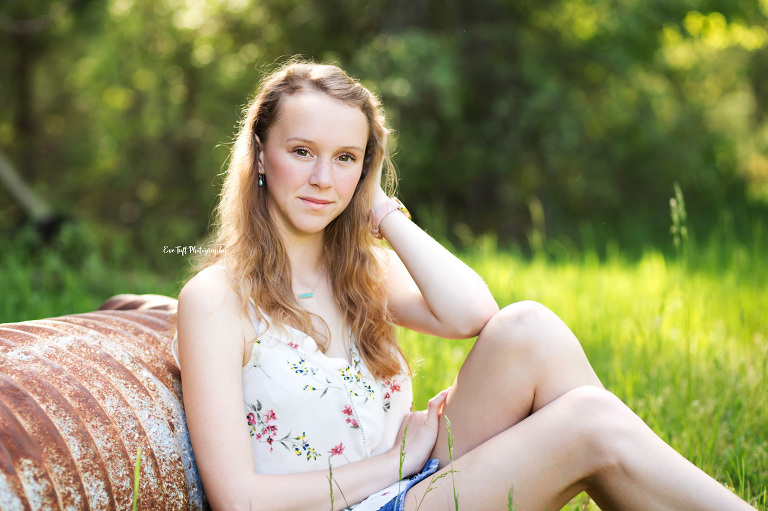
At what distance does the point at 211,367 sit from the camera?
1739mm

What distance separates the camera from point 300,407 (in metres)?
1.91

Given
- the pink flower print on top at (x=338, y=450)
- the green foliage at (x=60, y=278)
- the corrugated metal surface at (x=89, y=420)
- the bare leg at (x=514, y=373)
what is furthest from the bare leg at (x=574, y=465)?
the green foliage at (x=60, y=278)

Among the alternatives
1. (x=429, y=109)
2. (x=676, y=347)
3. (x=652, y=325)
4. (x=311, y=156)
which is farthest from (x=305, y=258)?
(x=429, y=109)

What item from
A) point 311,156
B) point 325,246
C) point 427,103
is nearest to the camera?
point 311,156

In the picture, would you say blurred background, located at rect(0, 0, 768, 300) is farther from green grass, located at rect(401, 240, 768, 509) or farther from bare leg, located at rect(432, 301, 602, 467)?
bare leg, located at rect(432, 301, 602, 467)

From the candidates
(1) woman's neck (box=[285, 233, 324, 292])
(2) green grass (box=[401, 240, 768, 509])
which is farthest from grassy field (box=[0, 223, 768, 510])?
(1) woman's neck (box=[285, 233, 324, 292])

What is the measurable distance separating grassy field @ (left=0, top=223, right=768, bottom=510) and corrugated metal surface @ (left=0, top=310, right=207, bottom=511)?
135cm

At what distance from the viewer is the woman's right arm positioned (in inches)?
67.4

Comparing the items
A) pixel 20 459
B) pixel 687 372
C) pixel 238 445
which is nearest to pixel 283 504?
pixel 238 445

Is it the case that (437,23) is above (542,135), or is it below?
above

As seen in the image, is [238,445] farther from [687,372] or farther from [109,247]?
[109,247]

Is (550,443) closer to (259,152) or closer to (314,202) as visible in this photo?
(314,202)

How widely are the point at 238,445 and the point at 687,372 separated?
216 cm

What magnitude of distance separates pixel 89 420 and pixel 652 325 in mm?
3105
